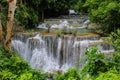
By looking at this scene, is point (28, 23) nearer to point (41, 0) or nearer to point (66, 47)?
point (41, 0)

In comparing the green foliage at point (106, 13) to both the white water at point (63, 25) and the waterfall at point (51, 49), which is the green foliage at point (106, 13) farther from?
the white water at point (63, 25)

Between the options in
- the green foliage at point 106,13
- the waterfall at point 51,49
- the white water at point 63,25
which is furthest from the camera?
the white water at point 63,25

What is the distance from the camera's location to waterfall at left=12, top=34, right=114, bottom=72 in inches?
543

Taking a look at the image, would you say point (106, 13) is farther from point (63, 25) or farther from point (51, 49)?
point (63, 25)

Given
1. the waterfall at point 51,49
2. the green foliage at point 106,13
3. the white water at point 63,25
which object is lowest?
the waterfall at point 51,49

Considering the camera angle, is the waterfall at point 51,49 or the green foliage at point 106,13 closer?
the waterfall at point 51,49

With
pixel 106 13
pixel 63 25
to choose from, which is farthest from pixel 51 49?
pixel 63 25

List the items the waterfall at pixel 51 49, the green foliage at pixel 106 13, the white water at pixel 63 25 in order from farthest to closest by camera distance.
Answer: the white water at pixel 63 25 → the green foliage at pixel 106 13 → the waterfall at pixel 51 49

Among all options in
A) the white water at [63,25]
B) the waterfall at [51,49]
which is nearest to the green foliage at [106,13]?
the waterfall at [51,49]

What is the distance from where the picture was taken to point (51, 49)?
14273 mm

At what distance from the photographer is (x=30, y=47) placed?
14391mm

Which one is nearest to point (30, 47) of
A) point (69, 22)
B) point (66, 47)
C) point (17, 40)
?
point (17, 40)

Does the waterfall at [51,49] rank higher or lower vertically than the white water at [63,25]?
lower

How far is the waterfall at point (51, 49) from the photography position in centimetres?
1380
